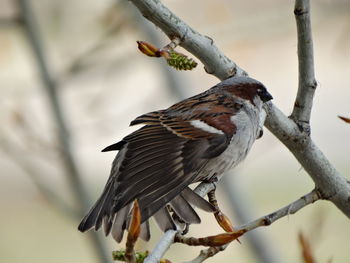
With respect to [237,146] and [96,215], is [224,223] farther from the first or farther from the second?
[237,146]

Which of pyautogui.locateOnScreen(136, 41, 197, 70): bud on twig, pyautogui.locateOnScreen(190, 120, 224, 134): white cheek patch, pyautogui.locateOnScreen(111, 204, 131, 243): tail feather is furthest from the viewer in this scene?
pyautogui.locateOnScreen(190, 120, 224, 134): white cheek patch

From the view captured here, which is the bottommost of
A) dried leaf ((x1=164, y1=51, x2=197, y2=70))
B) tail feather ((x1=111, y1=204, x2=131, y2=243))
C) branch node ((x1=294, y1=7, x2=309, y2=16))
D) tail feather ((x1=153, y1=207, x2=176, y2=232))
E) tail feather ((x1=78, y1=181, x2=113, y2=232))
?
tail feather ((x1=153, y1=207, x2=176, y2=232))

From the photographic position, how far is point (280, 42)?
1474cm

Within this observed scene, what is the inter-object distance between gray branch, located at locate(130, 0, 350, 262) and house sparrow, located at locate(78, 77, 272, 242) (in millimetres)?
145

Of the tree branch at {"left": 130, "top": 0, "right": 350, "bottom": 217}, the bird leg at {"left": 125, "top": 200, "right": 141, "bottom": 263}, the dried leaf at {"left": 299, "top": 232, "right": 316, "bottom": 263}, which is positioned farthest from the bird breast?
the bird leg at {"left": 125, "top": 200, "right": 141, "bottom": 263}

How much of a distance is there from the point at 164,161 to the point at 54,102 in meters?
1.59

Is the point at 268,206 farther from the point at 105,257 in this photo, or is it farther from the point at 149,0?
the point at 149,0

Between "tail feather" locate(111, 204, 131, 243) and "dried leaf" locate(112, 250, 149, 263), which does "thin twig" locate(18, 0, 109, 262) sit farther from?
"dried leaf" locate(112, 250, 149, 263)

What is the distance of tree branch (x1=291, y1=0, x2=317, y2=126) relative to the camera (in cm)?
282

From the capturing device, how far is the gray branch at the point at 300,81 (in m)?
2.68

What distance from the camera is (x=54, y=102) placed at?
15.6ft

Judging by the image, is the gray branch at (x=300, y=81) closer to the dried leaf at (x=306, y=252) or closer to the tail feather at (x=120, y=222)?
the dried leaf at (x=306, y=252)

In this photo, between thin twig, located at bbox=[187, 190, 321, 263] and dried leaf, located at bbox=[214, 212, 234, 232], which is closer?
thin twig, located at bbox=[187, 190, 321, 263]

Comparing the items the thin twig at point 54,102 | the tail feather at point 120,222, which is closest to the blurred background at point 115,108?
the thin twig at point 54,102
